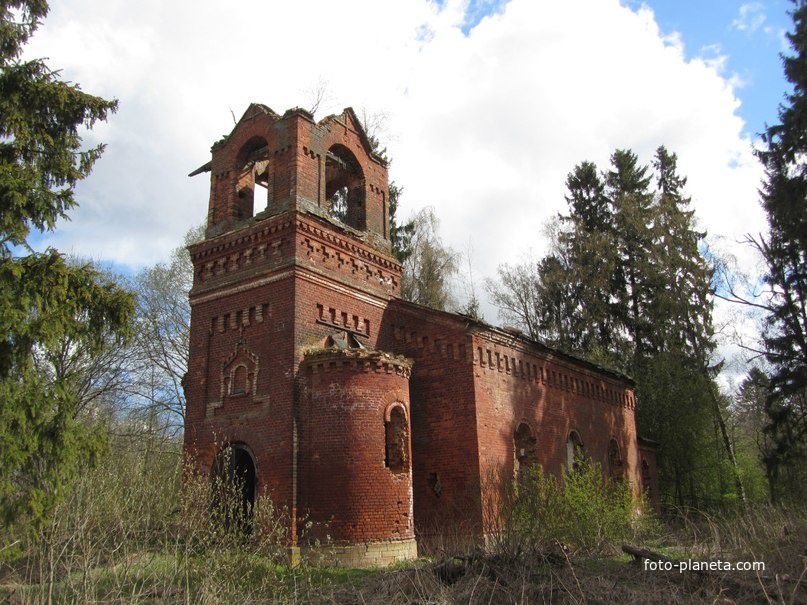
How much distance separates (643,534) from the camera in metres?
14.9

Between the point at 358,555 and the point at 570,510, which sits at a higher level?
the point at 570,510

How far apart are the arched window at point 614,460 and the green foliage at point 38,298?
16715 millimetres

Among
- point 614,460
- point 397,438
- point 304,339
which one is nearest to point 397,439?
point 397,438

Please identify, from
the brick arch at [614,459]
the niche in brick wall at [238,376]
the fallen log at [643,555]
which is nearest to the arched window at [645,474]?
the brick arch at [614,459]

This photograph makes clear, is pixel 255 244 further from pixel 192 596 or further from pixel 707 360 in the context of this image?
pixel 707 360

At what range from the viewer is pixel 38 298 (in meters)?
8.98

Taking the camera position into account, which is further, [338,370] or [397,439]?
[397,439]

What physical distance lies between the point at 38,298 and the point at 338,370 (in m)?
5.87

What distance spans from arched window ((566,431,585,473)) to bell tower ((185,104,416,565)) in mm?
6869

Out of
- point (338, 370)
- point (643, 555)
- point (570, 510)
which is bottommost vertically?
point (643, 555)

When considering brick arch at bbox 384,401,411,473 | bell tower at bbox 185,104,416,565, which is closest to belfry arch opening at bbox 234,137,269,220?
bell tower at bbox 185,104,416,565

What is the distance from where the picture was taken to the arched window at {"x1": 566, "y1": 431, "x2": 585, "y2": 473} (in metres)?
18.6

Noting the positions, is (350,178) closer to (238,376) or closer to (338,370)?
(238,376)

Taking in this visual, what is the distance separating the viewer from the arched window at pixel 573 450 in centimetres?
1856
